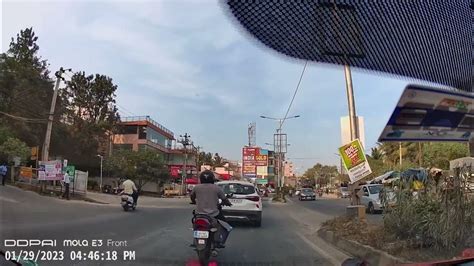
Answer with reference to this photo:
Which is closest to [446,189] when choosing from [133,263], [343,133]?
[343,133]

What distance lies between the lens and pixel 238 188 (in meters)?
16.1

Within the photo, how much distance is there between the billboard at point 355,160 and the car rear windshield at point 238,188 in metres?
4.82

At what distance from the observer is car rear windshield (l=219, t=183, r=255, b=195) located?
15.8 metres

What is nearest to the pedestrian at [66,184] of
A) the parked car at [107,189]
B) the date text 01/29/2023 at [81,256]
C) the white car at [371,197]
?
the parked car at [107,189]

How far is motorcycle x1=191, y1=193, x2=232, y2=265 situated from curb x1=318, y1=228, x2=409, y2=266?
2.35 metres

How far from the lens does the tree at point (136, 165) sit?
25.4 metres

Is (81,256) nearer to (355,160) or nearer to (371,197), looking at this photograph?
(355,160)

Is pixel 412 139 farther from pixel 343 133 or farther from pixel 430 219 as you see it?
pixel 343 133

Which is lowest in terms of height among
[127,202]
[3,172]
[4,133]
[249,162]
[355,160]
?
[127,202]

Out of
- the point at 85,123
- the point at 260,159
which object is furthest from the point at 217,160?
the point at 85,123

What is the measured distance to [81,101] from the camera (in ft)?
81.1

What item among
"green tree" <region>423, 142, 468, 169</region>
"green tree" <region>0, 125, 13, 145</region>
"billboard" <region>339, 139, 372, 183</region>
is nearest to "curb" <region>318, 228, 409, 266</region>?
"billboard" <region>339, 139, 372, 183</region>

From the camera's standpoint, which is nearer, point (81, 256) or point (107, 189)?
point (81, 256)

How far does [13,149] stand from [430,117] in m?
17.8
